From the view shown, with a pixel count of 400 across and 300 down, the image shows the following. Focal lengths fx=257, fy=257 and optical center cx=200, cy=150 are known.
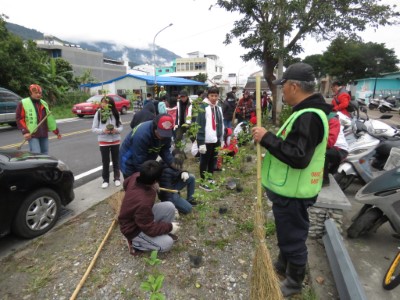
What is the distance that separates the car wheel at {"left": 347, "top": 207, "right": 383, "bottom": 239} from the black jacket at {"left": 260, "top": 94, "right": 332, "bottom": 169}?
1.90 metres

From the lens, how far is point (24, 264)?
2777mm

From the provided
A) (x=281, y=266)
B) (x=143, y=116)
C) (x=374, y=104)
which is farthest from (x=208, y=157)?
(x=374, y=104)

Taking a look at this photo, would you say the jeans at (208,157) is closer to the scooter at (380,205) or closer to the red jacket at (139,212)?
the red jacket at (139,212)

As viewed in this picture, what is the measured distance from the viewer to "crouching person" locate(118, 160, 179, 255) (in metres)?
2.50

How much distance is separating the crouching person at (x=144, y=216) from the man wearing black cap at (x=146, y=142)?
378 mm

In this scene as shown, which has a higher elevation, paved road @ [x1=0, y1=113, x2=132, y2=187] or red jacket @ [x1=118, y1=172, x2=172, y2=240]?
red jacket @ [x1=118, y1=172, x2=172, y2=240]

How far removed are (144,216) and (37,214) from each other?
5.45 ft

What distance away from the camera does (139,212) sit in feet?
8.21

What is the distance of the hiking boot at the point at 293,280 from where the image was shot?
2.20 meters

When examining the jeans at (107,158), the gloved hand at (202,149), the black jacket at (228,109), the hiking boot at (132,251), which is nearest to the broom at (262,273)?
the hiking boot at (132,251)

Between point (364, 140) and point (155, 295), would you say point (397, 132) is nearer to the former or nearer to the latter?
point (364, 140)

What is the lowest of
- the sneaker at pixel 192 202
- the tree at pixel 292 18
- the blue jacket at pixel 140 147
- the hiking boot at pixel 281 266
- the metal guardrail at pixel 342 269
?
the hiking boot at pixel 281 266

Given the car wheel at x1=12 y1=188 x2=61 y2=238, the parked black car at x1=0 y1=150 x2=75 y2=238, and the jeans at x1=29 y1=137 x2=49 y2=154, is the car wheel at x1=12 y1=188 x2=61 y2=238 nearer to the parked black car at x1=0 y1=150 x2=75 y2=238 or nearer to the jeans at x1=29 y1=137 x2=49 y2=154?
the parked black car at x1=0 y1=150 x2=75 y2=238

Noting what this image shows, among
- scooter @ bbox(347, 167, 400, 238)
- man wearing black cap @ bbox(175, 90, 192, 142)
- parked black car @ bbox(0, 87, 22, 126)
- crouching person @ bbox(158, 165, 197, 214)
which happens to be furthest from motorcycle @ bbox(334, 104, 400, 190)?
parked black car @ bbox(0, 87, 22, 126)
